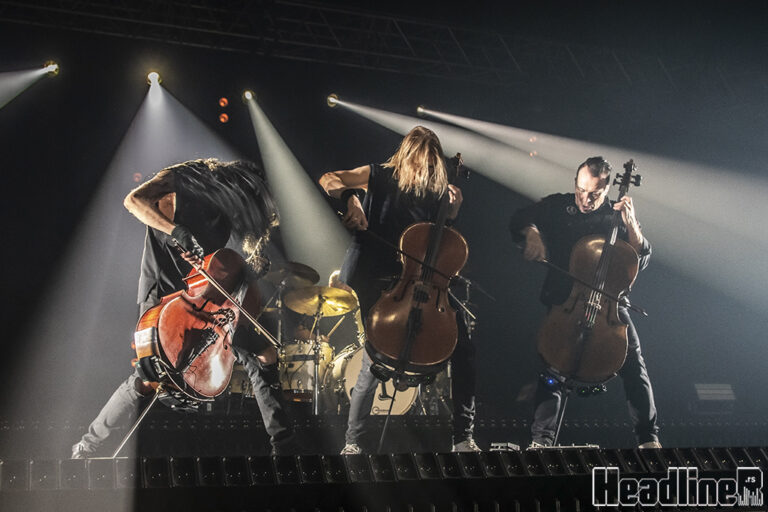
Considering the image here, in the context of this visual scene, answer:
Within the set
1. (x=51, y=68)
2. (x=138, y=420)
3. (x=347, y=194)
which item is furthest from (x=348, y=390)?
(x=51, y=68)

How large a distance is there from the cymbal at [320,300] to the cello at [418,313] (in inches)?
61.1

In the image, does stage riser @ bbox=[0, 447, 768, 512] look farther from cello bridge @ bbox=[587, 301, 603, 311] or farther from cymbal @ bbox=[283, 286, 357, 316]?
cymbal @ bbox=[283, 286, 357, 316]

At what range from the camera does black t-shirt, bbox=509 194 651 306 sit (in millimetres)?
5148

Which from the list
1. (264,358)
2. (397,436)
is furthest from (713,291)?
(264,358)

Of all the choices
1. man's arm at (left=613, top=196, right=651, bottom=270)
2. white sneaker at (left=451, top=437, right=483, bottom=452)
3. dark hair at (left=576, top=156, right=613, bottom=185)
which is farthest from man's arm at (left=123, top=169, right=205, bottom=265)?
dark hair at (left=576, top=156, right=613, bottom=185)

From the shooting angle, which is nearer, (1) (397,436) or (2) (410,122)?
(1) (397,436)

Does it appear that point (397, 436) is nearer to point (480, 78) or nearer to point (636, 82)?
point (480, 78)

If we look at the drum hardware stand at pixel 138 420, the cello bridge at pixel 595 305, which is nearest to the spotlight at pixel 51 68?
the drum hardware stand at pixel 138 420

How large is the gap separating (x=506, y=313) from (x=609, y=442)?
151 cm

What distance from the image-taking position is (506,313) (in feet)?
23.1

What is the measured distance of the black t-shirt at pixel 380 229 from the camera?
4324mm

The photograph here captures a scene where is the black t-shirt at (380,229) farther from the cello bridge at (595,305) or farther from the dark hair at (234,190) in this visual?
the cello bridge at (595,305)

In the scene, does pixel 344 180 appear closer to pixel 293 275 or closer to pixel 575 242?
pixel 293 275

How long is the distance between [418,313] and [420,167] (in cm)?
128
